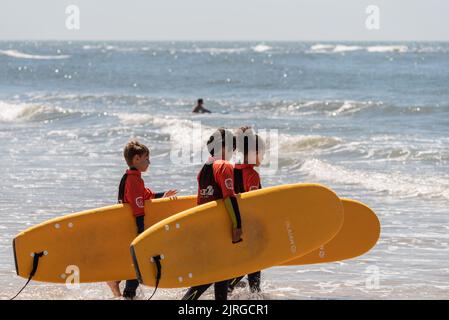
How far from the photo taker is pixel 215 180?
633 centimetres

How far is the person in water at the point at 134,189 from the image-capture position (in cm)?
678

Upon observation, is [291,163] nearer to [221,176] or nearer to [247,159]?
[247,159]

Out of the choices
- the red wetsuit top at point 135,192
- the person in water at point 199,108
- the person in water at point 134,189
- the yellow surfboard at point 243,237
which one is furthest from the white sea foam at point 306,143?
the yellow surfboard at point 243,237

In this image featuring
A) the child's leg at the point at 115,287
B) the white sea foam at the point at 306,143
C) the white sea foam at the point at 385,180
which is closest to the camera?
→ the child's leg at the point at 115,287

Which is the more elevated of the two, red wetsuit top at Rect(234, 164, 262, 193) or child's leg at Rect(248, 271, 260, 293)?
red wetsuit top at Rect(234, 164, 262, 193)

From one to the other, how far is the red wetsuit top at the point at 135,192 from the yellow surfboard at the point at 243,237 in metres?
0.51

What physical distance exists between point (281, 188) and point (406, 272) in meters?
2.06

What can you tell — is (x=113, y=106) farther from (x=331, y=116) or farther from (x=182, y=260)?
(x=182, y=260)

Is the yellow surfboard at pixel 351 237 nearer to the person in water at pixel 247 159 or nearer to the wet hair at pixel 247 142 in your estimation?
the person in water at pixel 247 159

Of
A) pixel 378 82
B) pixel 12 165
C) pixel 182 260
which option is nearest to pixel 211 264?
pixel 182 260

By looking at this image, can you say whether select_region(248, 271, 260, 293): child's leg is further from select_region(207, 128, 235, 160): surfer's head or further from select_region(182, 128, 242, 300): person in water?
select_region(207, 128, 235, 160): surfer's head

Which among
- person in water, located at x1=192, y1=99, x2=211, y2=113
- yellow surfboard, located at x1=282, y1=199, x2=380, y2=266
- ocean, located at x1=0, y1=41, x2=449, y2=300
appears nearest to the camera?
yellow surfboard, located at x1=282, y1=199, x2=380, y2=266

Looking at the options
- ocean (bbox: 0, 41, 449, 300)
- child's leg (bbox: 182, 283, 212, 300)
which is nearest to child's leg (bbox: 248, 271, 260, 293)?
ocean (bbox: 0, 41, 449, 300)

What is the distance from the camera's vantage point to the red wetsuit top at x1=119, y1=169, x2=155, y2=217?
6.82 m
